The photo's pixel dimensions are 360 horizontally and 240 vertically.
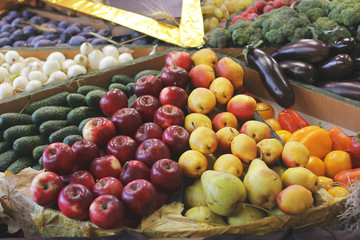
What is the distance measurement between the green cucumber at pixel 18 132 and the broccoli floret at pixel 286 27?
6.88 feet

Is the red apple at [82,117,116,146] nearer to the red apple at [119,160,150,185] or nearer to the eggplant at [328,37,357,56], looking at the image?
the red apple at [119,160,150,185]

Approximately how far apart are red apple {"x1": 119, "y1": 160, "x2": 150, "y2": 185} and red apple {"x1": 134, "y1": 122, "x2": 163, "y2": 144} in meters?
Answer: 0.23

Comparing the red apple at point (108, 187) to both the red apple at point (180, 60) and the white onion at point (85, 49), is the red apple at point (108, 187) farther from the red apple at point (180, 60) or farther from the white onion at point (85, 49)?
the white onion at point (85, 49)

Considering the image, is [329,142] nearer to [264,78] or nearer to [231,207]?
[264,78]

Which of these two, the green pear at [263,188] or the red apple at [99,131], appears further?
the red apple at [99,131]

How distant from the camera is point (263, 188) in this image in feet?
4.36

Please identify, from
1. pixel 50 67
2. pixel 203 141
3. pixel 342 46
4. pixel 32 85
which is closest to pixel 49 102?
pixel 32 85

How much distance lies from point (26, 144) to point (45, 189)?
0.71m

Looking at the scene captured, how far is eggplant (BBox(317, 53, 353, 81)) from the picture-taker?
235 cm

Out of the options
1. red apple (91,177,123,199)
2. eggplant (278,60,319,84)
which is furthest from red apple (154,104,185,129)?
eggplant (278,60,319,84)

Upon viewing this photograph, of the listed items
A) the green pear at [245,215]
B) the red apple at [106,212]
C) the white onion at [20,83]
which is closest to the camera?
the red apple at [106,212]

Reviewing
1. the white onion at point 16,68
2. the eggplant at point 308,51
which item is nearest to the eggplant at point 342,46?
the eggplant at point 308,51

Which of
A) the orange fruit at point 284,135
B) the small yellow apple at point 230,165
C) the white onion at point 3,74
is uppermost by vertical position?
the white onion at point 3,74

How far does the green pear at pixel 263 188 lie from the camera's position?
1.33m
